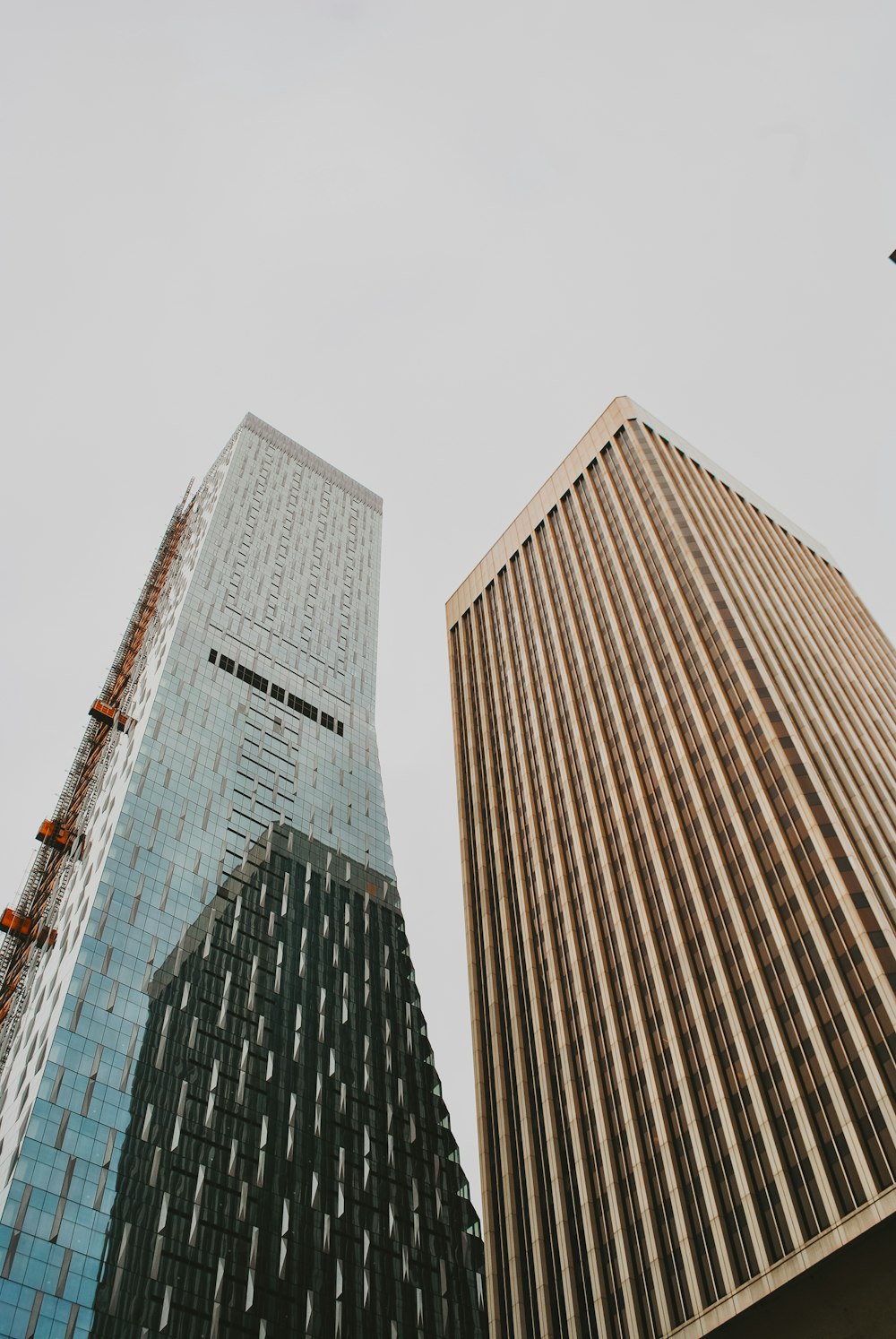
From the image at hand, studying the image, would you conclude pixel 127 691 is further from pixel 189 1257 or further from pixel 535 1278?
pixel 535 1278

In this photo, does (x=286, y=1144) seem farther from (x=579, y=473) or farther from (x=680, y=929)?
(x=579, y=473)

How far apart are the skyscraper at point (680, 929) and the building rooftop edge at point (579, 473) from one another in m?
2.34

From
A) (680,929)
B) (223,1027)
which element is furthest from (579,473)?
(223,1027)

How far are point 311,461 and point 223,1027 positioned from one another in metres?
99.2

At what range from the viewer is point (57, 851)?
103m

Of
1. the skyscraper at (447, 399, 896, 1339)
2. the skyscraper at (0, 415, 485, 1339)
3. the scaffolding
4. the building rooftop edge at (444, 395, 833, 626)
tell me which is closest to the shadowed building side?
the skyscraper at (0, 415, 485, 1339)

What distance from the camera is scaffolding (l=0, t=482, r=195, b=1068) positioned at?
8975 centimetres

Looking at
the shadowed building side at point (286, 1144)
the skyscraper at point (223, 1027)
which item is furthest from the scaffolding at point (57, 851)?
the shadowed building side at point (286, 1144)

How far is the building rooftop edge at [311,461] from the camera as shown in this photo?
518ft

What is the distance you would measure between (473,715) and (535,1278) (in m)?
54.0

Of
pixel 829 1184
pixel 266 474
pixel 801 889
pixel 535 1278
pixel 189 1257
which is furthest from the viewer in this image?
pixel 266 474

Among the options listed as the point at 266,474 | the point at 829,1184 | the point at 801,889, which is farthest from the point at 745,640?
the point at 266,474

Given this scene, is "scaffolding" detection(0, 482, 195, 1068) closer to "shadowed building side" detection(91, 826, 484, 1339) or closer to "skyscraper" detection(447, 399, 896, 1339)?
"shadowed building side" detection(91, 826, 484, 1339)

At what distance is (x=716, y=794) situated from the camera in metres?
66.7
